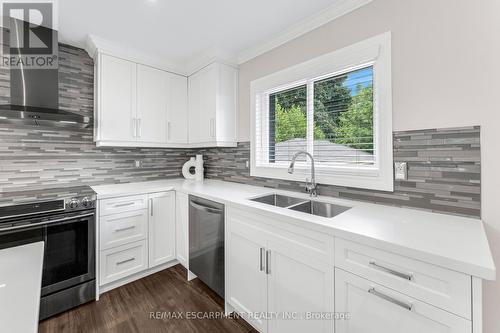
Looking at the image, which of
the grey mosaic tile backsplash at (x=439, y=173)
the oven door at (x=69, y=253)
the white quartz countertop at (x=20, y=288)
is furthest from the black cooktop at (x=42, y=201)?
the grey mosaic tile backsplash at (x=439, y=173)

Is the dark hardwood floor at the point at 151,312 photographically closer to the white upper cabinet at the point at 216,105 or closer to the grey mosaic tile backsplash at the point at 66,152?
the grey mosaic tile backsplash at the point at 66,152

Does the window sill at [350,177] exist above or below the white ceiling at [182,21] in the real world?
below

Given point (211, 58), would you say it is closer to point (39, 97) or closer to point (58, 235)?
point (39, 97)

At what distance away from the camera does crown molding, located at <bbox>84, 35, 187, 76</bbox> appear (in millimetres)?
2230

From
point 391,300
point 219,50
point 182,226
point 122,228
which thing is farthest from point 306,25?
point 122,228

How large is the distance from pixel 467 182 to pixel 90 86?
11.1 feet

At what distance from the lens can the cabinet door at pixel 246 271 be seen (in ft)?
4.99

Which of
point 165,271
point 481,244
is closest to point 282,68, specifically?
point 481,244

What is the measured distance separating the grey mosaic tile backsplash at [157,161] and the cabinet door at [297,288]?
69cm

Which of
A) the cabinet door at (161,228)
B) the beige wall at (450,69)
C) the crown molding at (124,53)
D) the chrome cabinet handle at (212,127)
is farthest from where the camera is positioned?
the chrome cabinet handle at (212,127)

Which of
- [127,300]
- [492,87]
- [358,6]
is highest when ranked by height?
[358,6]

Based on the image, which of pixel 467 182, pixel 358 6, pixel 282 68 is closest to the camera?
pixel 467 182

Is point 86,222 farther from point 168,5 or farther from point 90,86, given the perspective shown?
point 168,5

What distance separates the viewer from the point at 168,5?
68.2 inches
